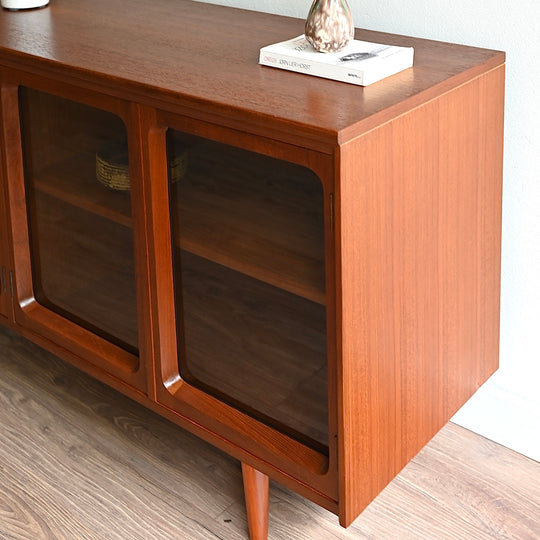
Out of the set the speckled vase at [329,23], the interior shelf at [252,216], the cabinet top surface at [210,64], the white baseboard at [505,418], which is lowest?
the white baseboard at [505,418]

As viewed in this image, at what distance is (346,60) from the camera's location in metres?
1.07

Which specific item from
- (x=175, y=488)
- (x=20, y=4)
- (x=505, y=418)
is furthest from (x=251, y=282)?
(x=20, y=4)

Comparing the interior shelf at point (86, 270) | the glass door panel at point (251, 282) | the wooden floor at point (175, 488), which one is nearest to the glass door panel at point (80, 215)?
the interior shelf at point (86, 270)

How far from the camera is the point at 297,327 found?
1117mm

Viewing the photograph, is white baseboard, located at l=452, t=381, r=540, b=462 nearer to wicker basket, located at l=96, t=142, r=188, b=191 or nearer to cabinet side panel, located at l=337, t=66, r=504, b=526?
cabinet side panel, located at l=337, t=66, r=504, b=526

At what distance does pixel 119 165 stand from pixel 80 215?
0.56ft

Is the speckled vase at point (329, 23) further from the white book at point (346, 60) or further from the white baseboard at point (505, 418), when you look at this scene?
the white baseboard at point (505, 418)

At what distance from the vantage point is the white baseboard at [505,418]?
1412mm

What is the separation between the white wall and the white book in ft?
0.58

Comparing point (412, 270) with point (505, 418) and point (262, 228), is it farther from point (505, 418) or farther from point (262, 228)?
point (505, 418)

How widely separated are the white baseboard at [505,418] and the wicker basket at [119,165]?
650mm

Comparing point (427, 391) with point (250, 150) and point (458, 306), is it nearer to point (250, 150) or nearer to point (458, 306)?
point (458, 306)

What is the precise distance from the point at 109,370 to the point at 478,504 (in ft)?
1.97

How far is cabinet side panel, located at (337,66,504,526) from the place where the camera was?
0.99m
